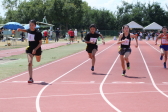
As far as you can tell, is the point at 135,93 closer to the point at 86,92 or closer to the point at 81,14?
the point at 86,92

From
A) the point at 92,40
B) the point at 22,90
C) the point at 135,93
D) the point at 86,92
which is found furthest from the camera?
the point at 92,40

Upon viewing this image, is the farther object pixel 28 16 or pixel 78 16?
pixel 28 16

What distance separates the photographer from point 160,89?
9.64 m

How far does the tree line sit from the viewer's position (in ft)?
227

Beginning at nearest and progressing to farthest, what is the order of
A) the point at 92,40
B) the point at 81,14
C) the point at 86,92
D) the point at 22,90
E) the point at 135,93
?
the point at 135,93, the point at 86,92, the point at 22,90, the point at 92,40, the point at 81,14

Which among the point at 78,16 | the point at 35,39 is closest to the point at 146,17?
the point at 78,16

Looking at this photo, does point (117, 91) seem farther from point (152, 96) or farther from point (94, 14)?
point (94, 14)

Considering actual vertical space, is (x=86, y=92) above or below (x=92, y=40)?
below

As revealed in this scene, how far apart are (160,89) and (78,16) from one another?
207ft

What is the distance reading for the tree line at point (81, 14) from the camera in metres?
69.2

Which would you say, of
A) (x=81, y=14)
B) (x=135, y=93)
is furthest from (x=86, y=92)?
(x=81, y=14)

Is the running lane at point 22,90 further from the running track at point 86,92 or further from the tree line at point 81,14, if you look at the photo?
the tree line at point 81,14

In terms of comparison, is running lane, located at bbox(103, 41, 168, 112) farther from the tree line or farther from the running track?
the tree line

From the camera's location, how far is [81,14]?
2889 inches
